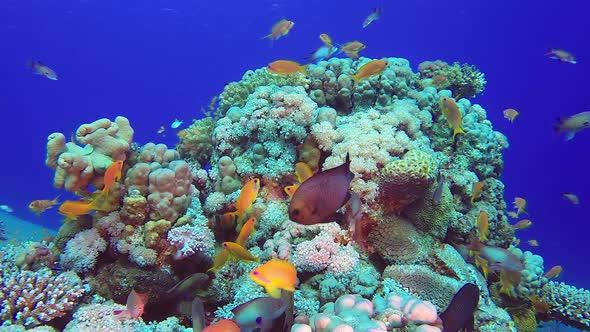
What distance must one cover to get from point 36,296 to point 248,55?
82.5 meters

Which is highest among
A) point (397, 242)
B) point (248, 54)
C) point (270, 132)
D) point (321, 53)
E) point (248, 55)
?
point (248, 54)

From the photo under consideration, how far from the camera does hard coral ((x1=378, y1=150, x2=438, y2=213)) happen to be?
498 cm

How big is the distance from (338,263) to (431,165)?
1765 mm

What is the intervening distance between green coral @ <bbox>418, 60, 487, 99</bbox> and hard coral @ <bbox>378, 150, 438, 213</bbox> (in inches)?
166

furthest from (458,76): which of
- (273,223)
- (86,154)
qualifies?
(86,154)

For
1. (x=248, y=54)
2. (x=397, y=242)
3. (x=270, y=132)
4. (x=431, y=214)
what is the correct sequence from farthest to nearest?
(x=248, y=54)
(x=270, y=132)
(x=431, y=214)
(x=397, y=242)

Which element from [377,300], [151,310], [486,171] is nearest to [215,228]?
[151,310]

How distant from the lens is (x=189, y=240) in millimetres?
4879

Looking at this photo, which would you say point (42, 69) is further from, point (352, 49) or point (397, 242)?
point (397, 242)

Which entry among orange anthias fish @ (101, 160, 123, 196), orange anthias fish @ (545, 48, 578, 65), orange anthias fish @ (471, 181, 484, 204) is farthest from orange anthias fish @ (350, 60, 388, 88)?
orange anthias fish @ (545, 48, 578, 65)

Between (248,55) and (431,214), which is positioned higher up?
(248,55)

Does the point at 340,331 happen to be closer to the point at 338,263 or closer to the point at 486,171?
the point at 338,263

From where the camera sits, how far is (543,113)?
247ft

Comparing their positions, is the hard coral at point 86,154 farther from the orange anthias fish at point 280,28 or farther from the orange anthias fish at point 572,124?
the orange anthias fish at point 572,124
